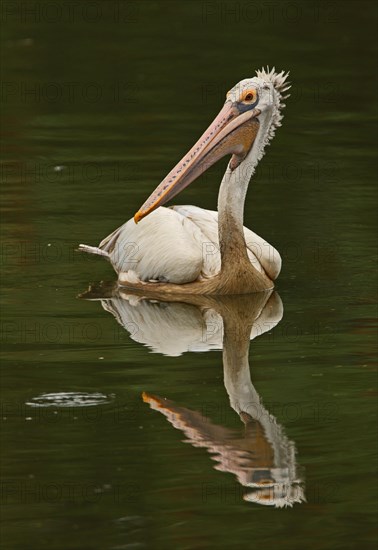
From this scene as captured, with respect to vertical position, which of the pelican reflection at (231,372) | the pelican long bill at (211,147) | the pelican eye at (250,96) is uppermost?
the pelican eye at (250,96)

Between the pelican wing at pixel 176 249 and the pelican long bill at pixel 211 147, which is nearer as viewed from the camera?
the pelican long bill at pixel 211 147

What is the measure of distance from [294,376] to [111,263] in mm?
2642

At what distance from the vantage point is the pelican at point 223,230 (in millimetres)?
9328

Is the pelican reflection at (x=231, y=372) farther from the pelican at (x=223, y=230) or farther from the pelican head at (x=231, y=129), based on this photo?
the pelican head at (x=231, y=129)

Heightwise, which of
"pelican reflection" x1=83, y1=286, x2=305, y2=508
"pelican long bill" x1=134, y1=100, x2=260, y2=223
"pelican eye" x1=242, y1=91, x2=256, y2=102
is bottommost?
"pelican reflection" x1=83, y1=286, x2=305, y2=508

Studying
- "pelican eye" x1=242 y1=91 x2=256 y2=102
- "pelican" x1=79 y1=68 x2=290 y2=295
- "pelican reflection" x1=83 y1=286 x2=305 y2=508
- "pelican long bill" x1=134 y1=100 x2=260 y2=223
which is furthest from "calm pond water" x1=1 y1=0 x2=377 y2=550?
"pelican eye" x1=242 y1=91 x2=256 y2=102

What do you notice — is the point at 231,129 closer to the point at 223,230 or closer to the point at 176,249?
the point at 223,230

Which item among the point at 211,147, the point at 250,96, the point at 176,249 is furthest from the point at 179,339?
the point at 250,96

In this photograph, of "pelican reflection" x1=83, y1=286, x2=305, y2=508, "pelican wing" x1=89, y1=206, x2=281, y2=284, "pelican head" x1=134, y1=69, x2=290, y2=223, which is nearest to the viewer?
"pelican reflection" x1=83, y1=286, x2=305, y2=508

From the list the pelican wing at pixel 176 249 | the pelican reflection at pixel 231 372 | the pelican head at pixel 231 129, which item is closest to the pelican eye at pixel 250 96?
the pelican head at pixel 231 129

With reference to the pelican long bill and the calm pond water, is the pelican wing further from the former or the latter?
the pelican long bill

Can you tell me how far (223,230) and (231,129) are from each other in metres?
0.59

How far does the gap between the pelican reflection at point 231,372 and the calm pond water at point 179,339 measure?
0.05 feet

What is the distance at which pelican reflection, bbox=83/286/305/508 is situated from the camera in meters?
6.42
